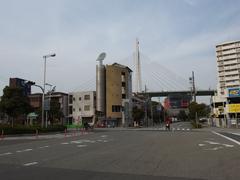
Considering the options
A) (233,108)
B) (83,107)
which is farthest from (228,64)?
(83,107)

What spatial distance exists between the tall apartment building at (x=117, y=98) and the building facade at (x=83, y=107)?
4564 millimetres

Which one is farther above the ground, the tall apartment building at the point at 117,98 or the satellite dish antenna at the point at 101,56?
the satellite dish antenna at the point at 101,56

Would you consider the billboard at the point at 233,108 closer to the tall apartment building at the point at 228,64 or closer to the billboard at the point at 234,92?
the billboard at the point at 234,92

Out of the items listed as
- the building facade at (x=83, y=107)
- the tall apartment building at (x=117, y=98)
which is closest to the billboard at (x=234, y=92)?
the tall apartment building at (x=117, y=98)

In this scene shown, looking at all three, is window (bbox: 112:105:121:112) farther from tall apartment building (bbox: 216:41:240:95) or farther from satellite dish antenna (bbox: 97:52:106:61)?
tall apartment building (bbox: 216:41:240:95)

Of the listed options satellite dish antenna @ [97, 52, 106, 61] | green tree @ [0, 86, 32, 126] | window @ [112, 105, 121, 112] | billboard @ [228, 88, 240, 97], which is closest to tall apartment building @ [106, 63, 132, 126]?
window @ [112, 105, 121, 112]

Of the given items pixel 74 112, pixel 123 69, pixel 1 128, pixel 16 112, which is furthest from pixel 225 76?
pixel 1 128

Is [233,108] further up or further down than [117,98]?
further down

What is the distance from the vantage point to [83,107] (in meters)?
98.4

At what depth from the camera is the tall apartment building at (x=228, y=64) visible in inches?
4924

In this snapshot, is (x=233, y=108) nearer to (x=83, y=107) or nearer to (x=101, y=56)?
(x=83, y=107)

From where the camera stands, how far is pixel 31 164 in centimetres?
1092

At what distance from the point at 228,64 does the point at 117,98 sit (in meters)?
54.7

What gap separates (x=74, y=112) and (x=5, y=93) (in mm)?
52175
